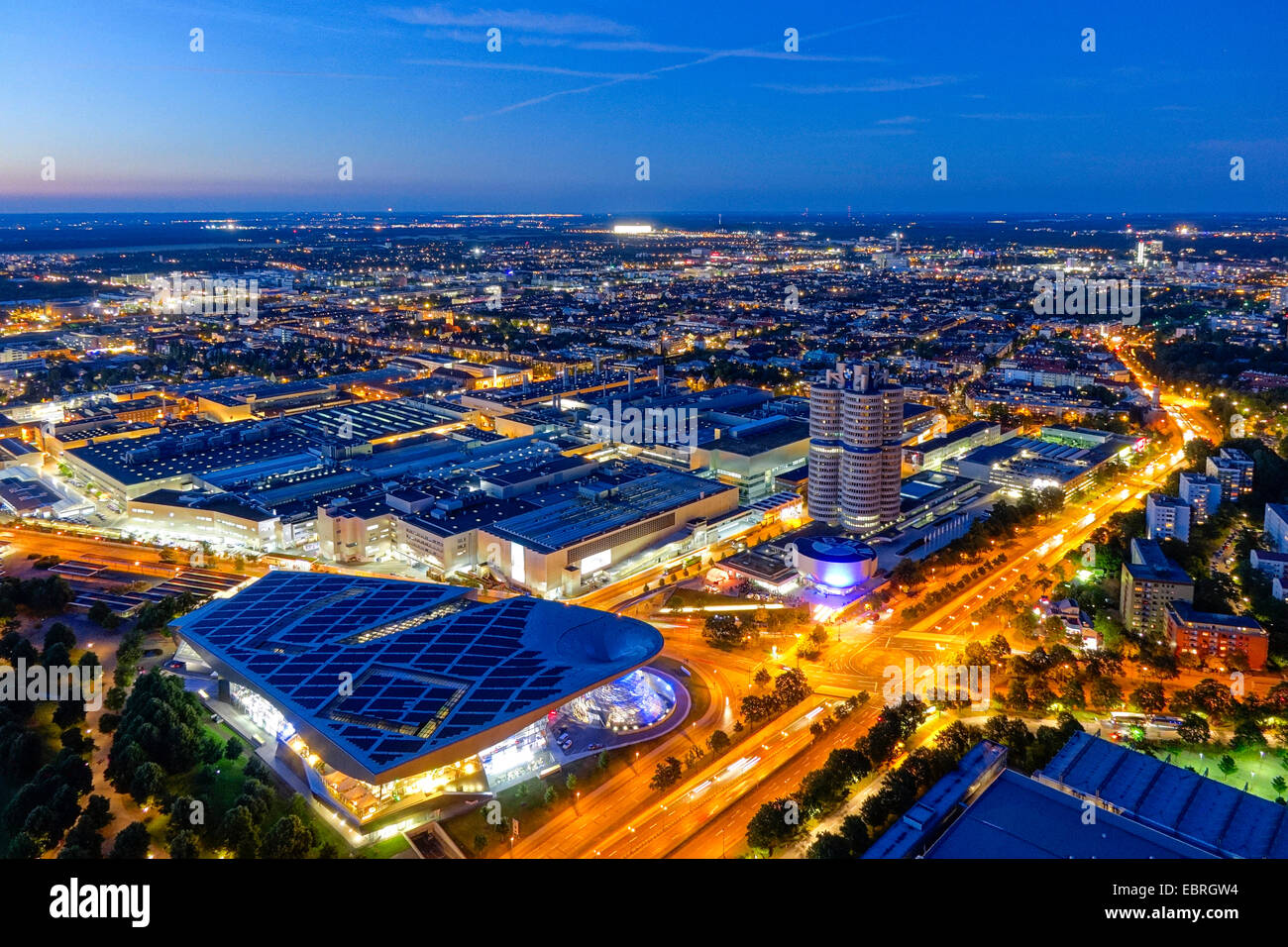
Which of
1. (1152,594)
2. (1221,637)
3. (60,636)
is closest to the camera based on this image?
(1221,637)

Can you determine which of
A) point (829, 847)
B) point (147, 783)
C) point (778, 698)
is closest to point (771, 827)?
point (829, 847)

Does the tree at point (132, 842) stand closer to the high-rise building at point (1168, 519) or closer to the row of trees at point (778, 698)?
the row of trees at point (778, 698)

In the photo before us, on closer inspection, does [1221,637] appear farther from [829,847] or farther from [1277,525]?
[829,847]

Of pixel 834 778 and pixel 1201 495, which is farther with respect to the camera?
pixel 1201 495

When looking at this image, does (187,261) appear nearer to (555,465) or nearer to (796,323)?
(796,323)

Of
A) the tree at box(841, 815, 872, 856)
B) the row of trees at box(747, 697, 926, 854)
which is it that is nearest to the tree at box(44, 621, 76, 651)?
the row of trees at box(747, 697, 926, 854)

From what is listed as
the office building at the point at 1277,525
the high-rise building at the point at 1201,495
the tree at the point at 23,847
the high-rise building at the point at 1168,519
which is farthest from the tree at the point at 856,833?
the high-rise building at the point at 1201,495

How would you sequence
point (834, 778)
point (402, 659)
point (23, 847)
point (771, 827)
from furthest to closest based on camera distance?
point (402, 659), point (834, 778), point (771, 827), point (23, 847)
